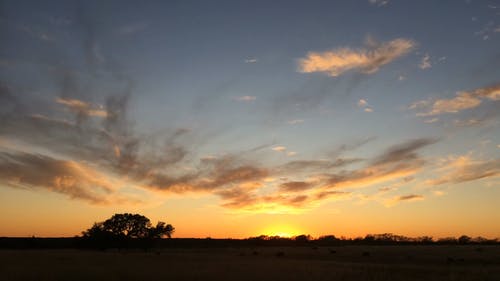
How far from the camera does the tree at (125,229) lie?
94519mm

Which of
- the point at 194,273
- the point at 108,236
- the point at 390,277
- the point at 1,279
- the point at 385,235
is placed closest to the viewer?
the point at 1,279

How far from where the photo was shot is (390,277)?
115 feet

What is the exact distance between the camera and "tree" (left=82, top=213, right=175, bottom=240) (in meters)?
94.5

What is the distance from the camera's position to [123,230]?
96.6m

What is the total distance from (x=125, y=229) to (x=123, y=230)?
21.3 inches

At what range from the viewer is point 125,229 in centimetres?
9706

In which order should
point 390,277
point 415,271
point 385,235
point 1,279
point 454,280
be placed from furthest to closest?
1. point 385,235
2. point 415,271
3. point 390,277
4. point 454,280
5. point 1,279

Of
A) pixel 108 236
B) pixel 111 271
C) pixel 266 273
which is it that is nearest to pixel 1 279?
pixel 111 271

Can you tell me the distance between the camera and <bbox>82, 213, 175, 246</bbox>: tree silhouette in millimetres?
93812

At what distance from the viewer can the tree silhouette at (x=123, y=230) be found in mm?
93812

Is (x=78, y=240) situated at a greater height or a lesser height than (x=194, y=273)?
greater

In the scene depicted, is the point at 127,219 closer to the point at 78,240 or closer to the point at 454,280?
the point at 78,240

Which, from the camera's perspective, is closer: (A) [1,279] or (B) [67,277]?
(A) [1,279]

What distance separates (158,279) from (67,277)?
21.5 ft
